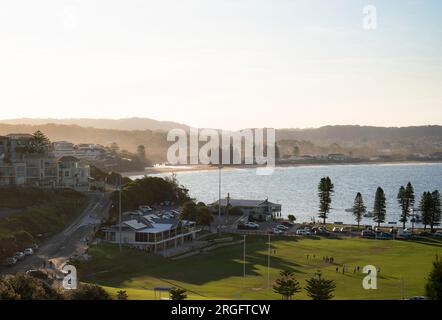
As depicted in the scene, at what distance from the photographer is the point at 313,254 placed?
32.6 metres

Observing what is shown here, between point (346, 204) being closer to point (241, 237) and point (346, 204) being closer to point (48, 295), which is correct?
point (241, 237)

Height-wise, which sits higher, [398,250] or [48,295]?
[48,295]

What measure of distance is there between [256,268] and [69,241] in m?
10.1

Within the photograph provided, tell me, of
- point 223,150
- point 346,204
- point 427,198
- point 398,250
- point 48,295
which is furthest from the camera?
point 223,150

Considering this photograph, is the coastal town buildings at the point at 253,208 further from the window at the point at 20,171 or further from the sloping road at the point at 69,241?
the window at the point at 20,171

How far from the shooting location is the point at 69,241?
31188mm

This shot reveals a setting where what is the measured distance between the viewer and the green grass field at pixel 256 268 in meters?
22.8

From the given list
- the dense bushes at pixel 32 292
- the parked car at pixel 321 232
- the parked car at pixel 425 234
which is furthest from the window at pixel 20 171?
the parked car at pixel 425 234

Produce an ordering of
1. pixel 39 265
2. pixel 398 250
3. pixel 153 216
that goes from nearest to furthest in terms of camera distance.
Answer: pixel 39 265 → pixel 398 250 → pixel 153 216

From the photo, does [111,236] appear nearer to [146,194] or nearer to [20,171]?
[146,194]

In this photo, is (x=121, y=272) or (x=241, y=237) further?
(x=241, y=237)

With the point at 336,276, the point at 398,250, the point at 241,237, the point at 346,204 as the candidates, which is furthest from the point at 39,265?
the point at 346,204

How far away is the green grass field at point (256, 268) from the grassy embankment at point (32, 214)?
12.7ft

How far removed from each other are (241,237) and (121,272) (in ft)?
45.4
